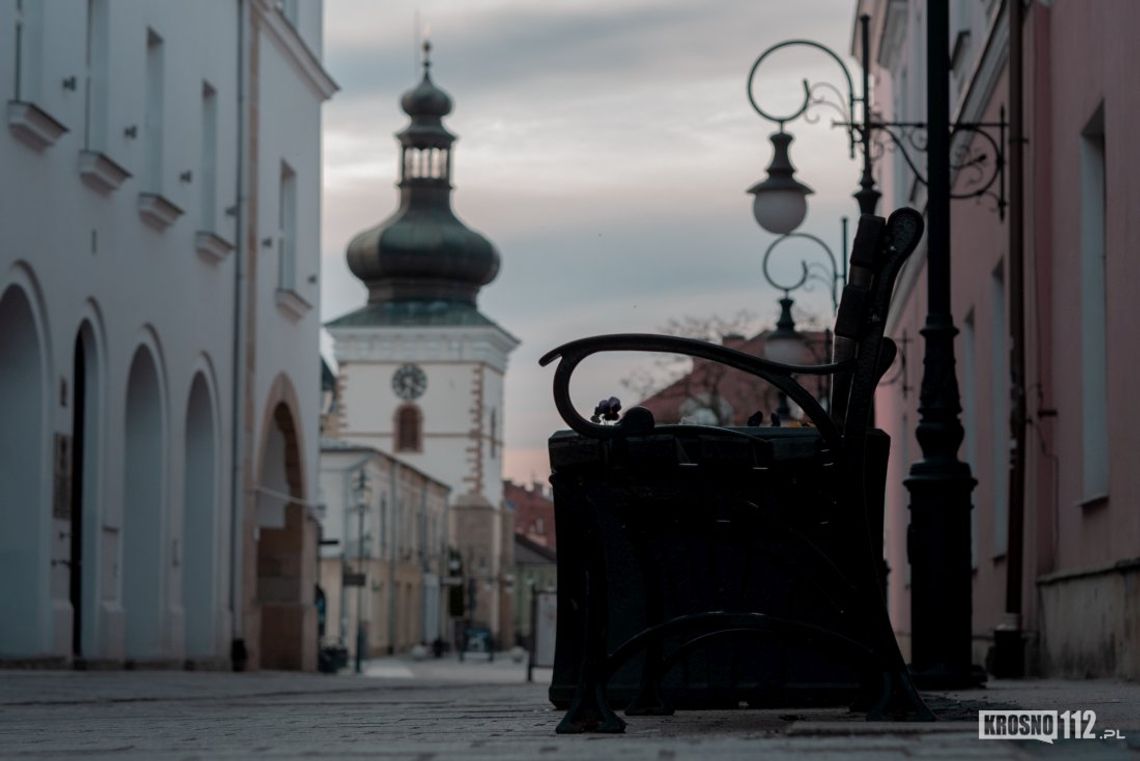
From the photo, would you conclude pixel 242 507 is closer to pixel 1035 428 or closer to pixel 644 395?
pixel 1035 428

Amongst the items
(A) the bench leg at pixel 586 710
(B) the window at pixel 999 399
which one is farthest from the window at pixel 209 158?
(A) the bench leg at pixel 586 710

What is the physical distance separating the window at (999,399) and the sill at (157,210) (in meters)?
9.57

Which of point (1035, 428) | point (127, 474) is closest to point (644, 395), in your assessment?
point (127, 474)

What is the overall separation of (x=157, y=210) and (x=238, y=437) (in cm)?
586

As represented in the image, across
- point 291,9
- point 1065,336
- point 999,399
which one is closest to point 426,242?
point 291,9

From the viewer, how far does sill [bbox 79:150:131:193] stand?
2108 cm

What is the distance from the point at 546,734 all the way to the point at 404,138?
110m

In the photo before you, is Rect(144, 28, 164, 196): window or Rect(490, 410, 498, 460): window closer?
Rect(144, 28, 164, 196): window

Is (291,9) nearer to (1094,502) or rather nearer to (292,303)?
(292,303)

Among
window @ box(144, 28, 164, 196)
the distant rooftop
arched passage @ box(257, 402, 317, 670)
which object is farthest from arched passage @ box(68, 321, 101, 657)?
the distant rooftop

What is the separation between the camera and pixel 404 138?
11512 centimetres

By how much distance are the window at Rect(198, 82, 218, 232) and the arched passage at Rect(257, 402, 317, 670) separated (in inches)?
213

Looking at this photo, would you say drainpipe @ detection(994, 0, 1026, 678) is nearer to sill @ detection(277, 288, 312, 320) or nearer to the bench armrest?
the bench armrest

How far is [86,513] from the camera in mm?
21891
